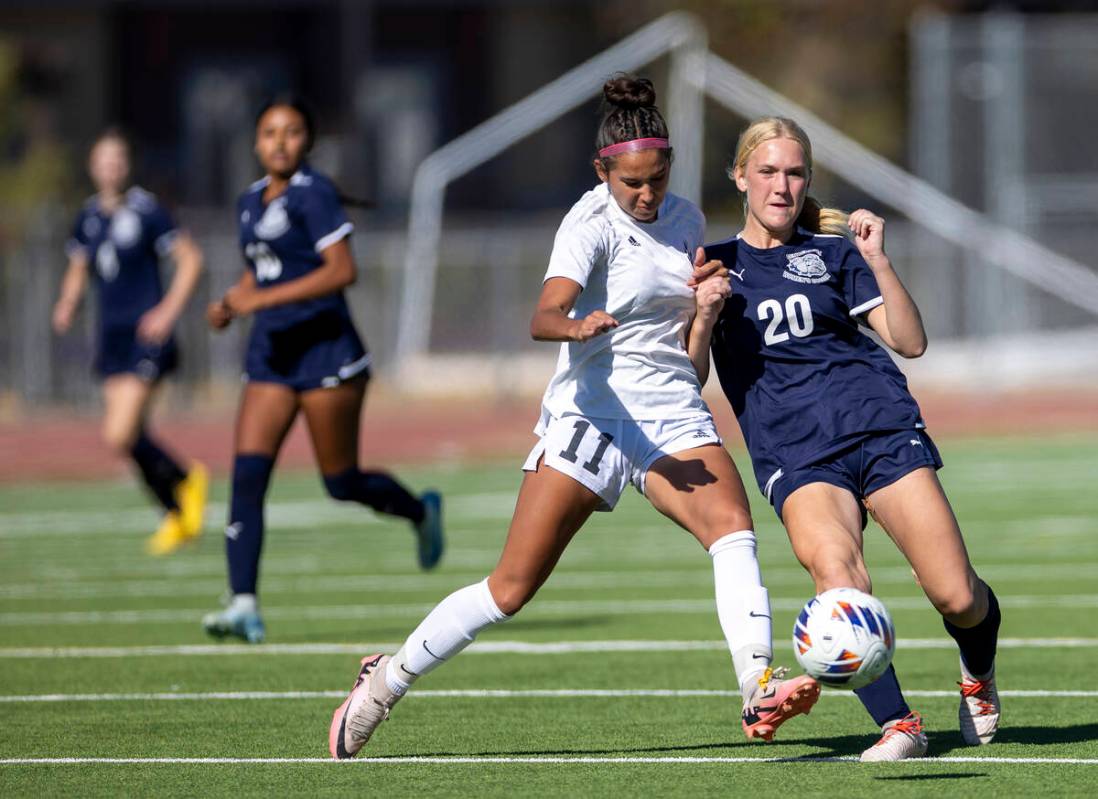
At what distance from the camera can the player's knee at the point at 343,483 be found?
9.94 metres

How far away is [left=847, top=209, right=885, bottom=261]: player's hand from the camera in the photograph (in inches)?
252

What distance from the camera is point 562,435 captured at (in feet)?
21.6

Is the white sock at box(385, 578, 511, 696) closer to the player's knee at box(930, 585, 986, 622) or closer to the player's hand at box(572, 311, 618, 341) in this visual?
the player's hand at box(572, 311, 618, 341)

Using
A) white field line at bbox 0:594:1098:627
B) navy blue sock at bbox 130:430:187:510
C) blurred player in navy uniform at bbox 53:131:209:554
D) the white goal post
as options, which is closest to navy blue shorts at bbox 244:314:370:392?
white field line at bbox 0:594:1098:627

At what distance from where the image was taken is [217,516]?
16.3m

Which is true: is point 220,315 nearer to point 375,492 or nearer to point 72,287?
point 375,492

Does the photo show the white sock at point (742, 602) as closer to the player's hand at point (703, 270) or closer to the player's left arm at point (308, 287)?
the player's hand at point (703, 270)

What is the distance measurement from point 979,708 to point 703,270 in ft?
5.53

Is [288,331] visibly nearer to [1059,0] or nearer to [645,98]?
[645,98]

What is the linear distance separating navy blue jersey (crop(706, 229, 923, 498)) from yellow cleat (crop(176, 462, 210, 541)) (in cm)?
716

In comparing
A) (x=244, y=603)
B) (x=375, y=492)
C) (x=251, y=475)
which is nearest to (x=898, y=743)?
(x=244, y=603)

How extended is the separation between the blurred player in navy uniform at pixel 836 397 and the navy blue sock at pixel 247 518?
335cm

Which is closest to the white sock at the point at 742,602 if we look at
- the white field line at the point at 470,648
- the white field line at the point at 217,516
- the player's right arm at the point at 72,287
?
the white field line at the point at 470,648

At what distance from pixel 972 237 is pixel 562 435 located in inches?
848
